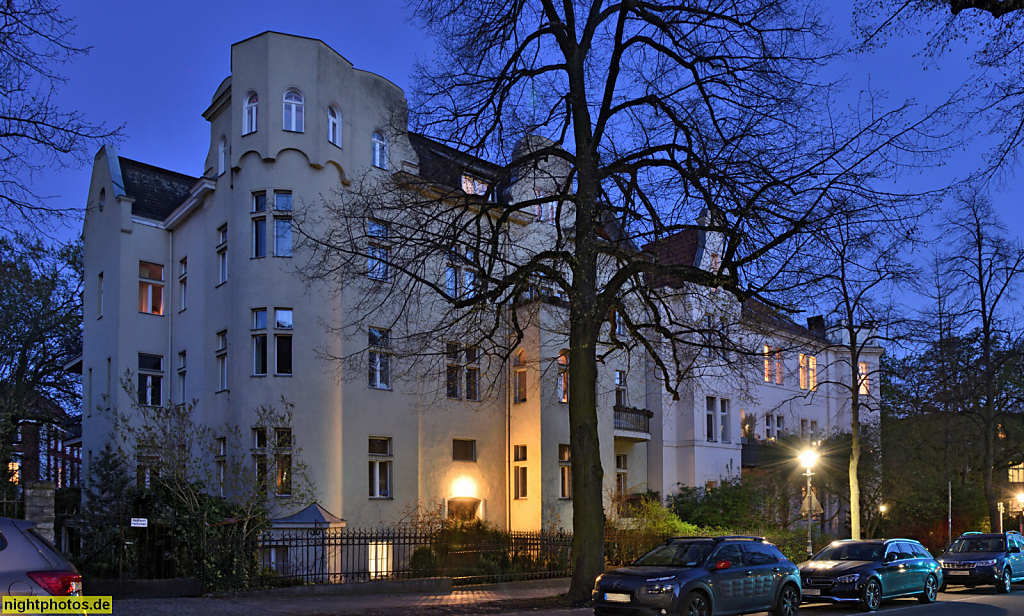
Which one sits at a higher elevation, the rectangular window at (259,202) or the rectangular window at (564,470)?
the rectangular window at (259,202)

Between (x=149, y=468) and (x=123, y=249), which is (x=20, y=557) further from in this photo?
(x=123, y=249)

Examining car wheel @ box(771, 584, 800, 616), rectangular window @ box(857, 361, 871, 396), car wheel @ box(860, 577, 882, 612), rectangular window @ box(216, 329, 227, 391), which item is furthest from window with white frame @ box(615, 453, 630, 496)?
car wheel @ box(771, 584, 800, 616)

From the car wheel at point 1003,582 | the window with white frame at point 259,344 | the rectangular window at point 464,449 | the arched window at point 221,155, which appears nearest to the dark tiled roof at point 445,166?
the window with white frame at point 259,344

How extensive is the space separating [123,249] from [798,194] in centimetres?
2352

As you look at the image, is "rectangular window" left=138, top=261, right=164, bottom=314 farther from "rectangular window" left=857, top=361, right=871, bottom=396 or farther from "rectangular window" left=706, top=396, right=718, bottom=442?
"rectangular window" left=857, top=361, right=871, bottom=396

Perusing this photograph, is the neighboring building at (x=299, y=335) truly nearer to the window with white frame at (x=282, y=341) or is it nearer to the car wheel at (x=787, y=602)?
the window with white frame at (x=282, y=341)

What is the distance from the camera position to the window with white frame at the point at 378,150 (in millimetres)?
27906

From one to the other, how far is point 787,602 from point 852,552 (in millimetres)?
4503

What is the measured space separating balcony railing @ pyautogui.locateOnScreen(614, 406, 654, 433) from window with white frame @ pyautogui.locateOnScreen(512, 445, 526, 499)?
157 inches

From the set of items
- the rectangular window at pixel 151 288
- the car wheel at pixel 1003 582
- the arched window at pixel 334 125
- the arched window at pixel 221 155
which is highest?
the arched window at pixel 334 125

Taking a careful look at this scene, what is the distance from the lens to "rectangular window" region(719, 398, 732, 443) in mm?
39812

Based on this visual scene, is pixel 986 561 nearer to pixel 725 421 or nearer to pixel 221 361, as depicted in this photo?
pixel 725 421

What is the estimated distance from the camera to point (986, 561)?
76.2 ft

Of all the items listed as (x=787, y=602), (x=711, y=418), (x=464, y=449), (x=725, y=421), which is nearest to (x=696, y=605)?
(x=787, y=602)
